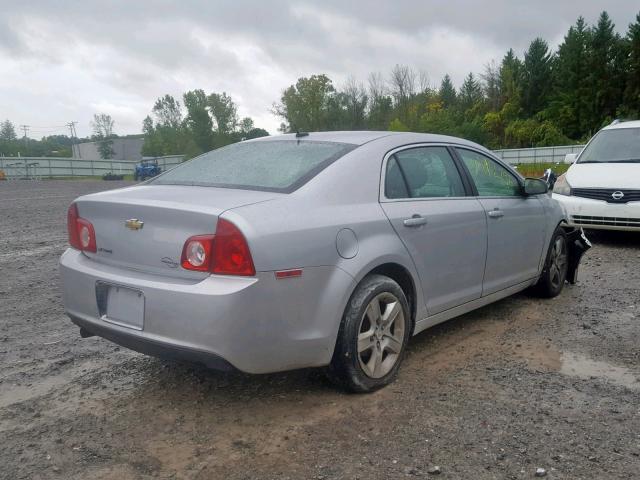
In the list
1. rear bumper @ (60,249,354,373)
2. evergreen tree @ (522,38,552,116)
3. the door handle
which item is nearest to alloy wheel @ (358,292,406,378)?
rear bumper @ (60,249,354,373)

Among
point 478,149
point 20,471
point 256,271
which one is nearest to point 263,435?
point 256,271

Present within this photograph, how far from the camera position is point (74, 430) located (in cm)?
313

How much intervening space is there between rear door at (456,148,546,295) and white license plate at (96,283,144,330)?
8.45 ft

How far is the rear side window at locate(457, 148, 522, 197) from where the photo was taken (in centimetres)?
469

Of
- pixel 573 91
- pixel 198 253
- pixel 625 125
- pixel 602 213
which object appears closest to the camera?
pixel 198 253

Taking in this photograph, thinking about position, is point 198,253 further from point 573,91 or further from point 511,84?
point 511,84

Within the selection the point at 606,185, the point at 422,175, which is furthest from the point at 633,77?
the point at 422,175

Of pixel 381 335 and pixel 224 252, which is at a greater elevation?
pixel 224 252

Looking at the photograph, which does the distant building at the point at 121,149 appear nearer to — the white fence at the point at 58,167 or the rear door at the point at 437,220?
the white fence at the point at 58,167

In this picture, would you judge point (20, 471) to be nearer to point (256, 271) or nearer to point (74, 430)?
point (74, 430)

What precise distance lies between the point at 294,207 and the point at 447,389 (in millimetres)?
1450

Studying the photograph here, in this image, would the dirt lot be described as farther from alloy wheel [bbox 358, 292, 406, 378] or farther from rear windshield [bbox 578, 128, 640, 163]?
rear windshield [bbox 578, 128, 640, 163]

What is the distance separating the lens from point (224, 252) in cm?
293

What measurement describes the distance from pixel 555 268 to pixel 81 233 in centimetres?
420
